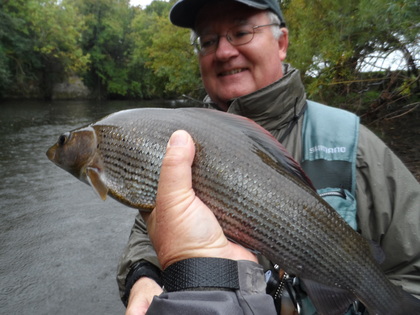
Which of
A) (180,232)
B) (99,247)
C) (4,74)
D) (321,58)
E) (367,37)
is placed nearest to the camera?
(180,232)

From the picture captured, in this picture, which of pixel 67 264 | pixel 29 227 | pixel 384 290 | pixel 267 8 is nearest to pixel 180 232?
pixel 384 290

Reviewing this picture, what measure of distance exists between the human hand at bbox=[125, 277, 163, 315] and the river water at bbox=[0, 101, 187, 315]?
2.59m

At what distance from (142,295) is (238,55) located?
172 centimetres

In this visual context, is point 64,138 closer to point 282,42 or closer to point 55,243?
point 282,42

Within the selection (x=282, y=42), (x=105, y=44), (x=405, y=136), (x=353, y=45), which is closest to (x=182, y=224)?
(x=282, y=42)

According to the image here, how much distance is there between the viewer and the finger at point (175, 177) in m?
1.40

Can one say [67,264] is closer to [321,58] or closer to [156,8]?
[321,58]

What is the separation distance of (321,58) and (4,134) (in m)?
13.2

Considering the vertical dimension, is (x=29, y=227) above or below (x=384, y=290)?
below

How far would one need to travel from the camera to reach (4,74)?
2742 centimetres

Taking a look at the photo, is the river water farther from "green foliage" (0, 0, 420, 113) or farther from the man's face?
"green foliage" (0, 0, 420, 113)

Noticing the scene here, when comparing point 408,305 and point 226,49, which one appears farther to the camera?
point 226,49

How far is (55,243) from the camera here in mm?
5852

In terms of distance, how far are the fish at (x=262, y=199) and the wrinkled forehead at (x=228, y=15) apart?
925 millimetres
